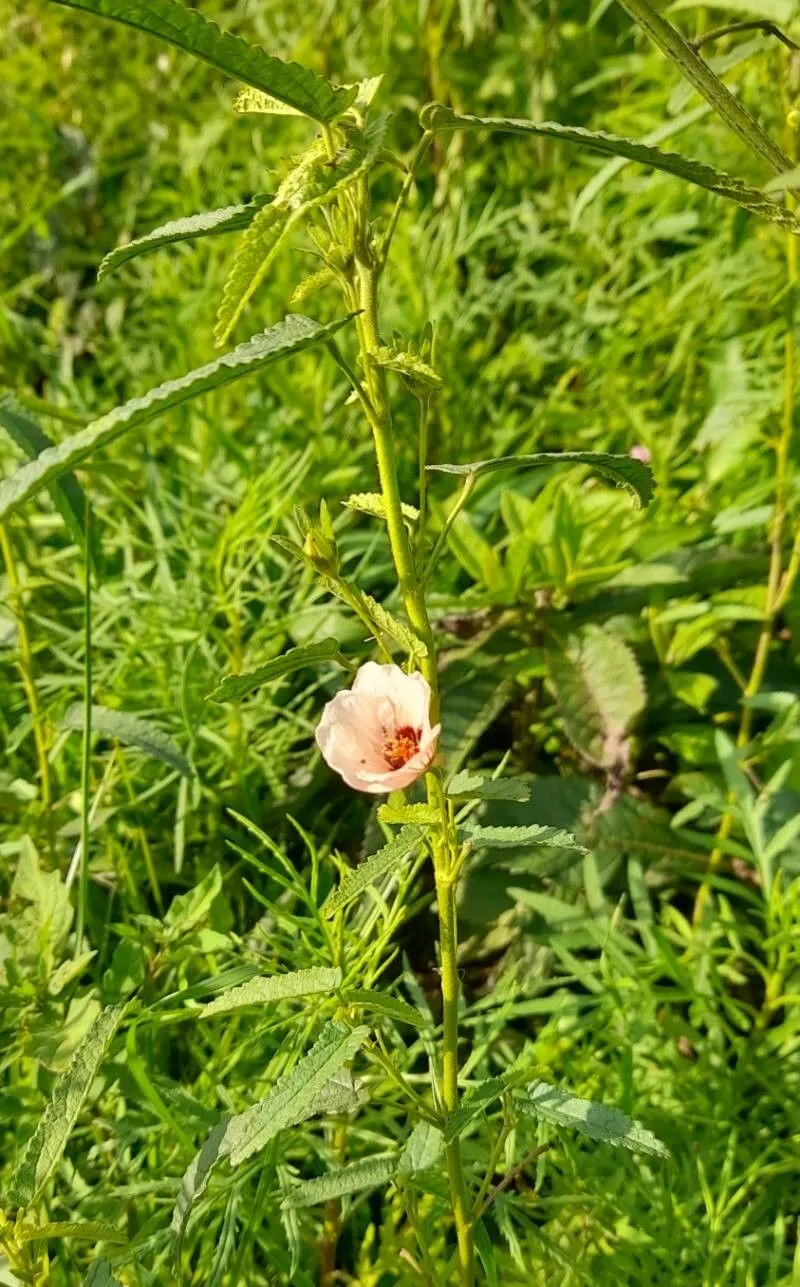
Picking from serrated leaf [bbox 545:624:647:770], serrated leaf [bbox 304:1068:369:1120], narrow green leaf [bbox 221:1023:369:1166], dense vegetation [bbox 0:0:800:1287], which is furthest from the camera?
serrated leaf [bbox 545:624:647:770]

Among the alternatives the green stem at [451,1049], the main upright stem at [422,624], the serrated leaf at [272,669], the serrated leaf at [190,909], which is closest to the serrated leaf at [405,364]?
the main upright stem at [422,624]

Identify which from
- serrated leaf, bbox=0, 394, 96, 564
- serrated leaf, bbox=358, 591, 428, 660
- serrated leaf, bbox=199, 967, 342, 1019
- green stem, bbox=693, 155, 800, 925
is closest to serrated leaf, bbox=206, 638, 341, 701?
serrated leaf, bbox=358, 591, 428, 660

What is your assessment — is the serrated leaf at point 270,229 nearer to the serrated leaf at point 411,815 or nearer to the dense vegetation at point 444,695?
the dense vegetation at point 444,695

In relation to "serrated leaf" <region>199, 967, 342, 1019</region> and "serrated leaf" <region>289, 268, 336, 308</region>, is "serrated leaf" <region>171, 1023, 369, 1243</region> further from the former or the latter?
"serrated leaf" <region>289, 268, 336, 308</region>

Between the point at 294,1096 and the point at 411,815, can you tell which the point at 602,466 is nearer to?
the point at 411,815

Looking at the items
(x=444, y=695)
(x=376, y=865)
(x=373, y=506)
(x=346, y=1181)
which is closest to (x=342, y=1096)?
(x=346, y=1181)

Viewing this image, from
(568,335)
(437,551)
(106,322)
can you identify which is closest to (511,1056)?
(437,551)
